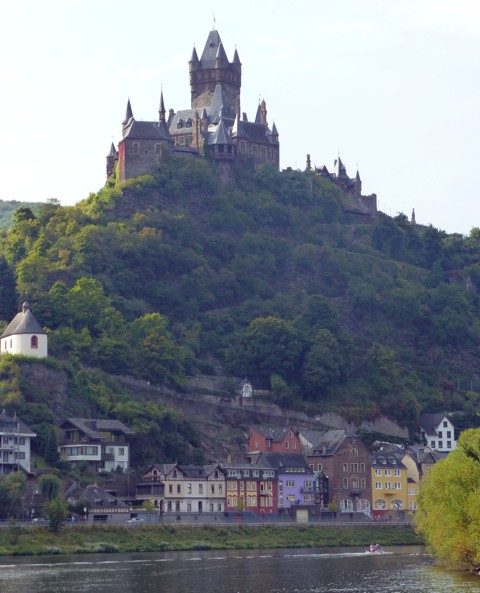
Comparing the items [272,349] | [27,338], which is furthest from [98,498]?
[272,349]

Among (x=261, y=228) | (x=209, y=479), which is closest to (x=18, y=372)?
(x=209, y=479)

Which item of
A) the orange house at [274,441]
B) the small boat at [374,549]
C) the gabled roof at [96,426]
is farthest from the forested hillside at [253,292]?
the small boat at [374,549]

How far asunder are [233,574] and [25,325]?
5255 centimetres

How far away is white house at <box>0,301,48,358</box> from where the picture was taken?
141 m

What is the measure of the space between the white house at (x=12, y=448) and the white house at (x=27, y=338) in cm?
1505

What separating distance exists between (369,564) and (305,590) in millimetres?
19020

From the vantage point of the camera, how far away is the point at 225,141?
184m

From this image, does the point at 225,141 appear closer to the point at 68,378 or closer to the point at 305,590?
the point at 68,378

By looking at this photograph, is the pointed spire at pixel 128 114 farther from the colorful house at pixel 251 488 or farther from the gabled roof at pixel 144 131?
the colorful house at pixel 251 488

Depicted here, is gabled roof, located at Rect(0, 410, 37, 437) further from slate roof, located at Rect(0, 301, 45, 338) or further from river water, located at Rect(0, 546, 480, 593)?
river water, located at Rect(0, 546, 480, 593)

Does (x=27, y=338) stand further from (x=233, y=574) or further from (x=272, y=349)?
Result: (x=233, y=574)

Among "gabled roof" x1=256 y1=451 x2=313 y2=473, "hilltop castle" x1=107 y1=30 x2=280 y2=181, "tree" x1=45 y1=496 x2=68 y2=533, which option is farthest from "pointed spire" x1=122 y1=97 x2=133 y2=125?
"tree" x1=45 y1=496 x2=68 y2=533

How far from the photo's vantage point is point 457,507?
293ft

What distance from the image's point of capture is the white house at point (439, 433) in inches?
6117
